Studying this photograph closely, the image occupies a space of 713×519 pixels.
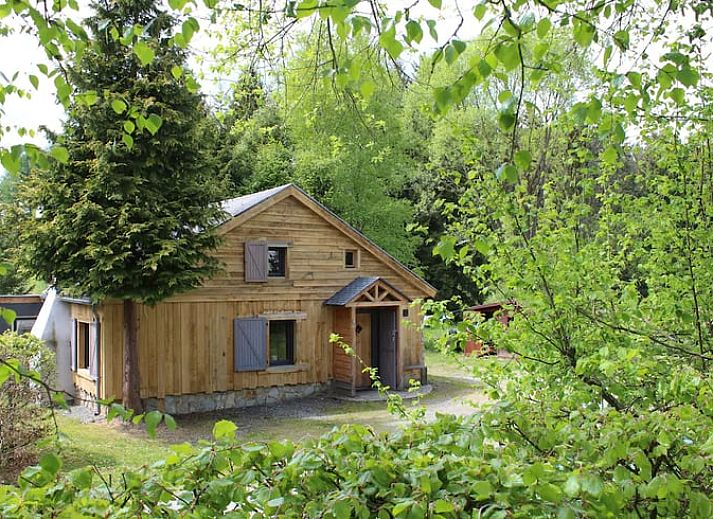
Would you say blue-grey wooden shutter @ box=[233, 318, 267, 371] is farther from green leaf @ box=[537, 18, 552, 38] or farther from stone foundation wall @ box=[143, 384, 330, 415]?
green leaf @ box=[537, 18, 552, 38]

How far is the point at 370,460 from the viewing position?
2.22 meters

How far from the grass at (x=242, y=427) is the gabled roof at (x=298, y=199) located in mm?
3511

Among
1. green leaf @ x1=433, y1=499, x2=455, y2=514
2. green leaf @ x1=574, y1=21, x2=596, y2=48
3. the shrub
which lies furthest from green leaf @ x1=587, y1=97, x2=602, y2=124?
the shrub

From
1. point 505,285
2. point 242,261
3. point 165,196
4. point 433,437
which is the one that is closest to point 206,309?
point 242,261

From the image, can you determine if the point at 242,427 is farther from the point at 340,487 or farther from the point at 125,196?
the point at 340,487

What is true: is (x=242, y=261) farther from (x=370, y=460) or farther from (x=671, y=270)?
(x=370, y=460)

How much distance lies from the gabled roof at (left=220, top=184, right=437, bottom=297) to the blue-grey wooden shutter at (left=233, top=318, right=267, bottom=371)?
2.28m

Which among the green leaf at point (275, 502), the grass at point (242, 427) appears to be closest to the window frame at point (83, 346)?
the grass at point (242, 427)

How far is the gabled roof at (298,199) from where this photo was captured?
15.5 meters

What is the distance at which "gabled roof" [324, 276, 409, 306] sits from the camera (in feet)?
54.3

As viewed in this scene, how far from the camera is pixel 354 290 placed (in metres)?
16.8

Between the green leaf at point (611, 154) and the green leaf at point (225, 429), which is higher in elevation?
the green leaf at point (611, 154)

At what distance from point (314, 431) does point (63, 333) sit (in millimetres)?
7820

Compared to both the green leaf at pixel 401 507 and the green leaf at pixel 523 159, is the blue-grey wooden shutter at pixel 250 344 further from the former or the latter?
the green leaf at pixel 401 507
